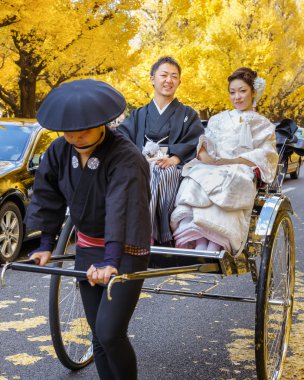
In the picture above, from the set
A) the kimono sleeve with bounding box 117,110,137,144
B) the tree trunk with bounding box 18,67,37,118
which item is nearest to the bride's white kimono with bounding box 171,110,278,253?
the kimono sleeve with bounding box 117,110,137,144

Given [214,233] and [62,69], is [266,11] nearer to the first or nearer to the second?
[62,69]

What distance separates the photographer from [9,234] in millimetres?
6277

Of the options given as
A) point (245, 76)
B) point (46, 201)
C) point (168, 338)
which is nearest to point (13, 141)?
point (245, 76)

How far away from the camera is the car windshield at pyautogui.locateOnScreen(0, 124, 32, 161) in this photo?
267 inches

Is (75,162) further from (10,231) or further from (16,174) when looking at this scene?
(16,174)

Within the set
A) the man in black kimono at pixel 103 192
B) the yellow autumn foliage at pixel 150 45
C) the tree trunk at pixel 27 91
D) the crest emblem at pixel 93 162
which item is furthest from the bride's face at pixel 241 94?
the tree trunk at pixel 27 91

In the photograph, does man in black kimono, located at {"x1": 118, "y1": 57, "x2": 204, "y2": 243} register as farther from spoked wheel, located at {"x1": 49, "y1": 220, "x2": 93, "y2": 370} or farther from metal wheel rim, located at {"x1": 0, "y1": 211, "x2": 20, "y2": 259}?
metal wheel rim, located at {"x1": 0, "y1": 211, "x2": 20, "y2": 259}

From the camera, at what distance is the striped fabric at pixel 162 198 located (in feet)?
11.7

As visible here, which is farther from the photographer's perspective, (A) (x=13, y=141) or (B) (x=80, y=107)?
(A) (x=13, y=141)

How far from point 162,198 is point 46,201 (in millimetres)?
1120

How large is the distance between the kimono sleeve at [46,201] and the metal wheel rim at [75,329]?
37.8 inches

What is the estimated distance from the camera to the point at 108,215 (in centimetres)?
234

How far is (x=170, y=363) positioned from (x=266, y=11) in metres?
22.5

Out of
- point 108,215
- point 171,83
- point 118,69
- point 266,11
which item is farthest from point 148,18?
point 108,215
